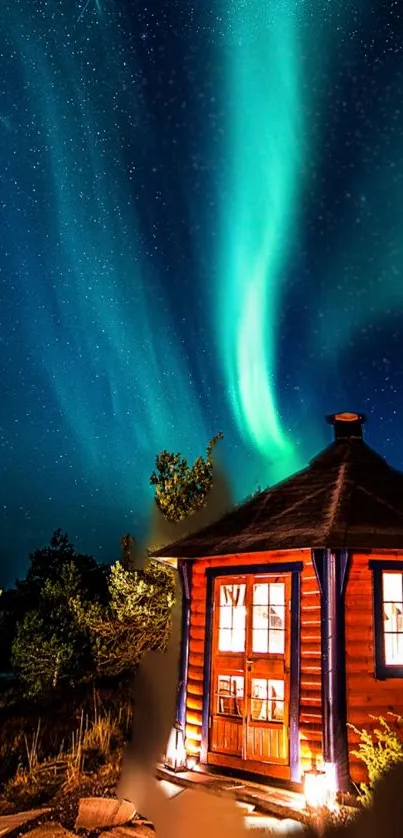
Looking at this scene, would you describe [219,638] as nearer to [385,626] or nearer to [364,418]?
[385,626]

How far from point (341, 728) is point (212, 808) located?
190cm

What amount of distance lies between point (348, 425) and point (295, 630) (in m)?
4.81

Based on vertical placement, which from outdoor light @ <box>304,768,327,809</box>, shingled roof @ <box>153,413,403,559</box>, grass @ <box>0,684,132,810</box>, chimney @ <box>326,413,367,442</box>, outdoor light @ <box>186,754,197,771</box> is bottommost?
grass @ <box>0,684,132,810</box>

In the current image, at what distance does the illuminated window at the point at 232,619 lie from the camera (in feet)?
31.1

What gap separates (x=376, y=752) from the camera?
7.52m

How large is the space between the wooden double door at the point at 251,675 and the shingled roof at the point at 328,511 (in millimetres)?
663

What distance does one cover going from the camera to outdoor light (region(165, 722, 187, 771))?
30.3ft

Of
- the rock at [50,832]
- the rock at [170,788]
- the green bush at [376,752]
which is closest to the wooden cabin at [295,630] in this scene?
the green bush at [376,752]

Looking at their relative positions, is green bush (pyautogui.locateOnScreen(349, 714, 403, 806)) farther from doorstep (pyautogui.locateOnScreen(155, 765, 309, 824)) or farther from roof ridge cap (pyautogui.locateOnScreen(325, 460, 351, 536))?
roof ridge cap (pyautogui.locateOnScreen(325, 460, 351, 536))

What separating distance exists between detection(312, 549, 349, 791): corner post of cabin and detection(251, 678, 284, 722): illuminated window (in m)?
0.84

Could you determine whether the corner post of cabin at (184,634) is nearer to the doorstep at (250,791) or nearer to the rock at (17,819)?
the doorstep at (250,791)

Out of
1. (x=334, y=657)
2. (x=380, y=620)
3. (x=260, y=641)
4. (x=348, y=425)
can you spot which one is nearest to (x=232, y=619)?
(x=260, y=641)

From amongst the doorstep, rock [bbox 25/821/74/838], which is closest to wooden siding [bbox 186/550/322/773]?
the doorstep

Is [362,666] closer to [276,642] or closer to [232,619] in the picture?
[276,642]
